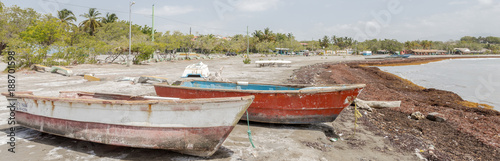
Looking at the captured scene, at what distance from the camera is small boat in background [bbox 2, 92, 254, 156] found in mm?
4102

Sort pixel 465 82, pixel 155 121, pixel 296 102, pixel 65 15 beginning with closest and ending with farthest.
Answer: pixel 155 121
pixel 296 102
pixel 465 82
pixel 65 15

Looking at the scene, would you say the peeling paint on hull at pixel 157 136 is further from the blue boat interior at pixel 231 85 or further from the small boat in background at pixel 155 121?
the blue boat interior at pixel 231 85

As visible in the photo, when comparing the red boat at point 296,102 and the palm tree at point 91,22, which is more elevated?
the palm tree at point 91,22

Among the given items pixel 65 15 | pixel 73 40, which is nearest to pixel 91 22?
pixel 65 15

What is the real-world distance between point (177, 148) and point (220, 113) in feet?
3.14

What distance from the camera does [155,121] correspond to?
13.7ft

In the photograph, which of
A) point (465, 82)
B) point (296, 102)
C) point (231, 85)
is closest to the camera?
point (296, 102)

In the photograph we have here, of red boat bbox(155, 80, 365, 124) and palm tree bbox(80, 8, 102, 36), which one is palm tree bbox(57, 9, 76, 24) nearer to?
palm tree bbox(80, 8, 102, 36)

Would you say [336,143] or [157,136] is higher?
[157,136]

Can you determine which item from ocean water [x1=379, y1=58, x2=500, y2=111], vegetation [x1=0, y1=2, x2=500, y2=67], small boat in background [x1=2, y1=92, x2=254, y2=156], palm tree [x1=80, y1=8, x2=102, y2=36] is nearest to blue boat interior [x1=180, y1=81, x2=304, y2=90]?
small boat in background [x1=2, y1=92, x2=254, y2=156]

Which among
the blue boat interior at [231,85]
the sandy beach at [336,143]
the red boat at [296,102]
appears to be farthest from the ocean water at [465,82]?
the blue boat interior at [231,85]

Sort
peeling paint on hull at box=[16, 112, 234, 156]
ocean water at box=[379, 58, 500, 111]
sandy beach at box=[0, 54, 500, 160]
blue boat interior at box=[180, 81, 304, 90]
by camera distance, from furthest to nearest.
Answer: ocean water at box=[379, 58, 500, 111], blue boat interior at box=[180, 81, 304, 90], sandy beach at box=[0, 54, 500, 160], peeling paint on hull at box=[16, 112, 234, 156]

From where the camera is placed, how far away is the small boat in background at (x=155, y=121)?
4.10 meters

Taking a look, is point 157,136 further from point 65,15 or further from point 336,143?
point 65,15
